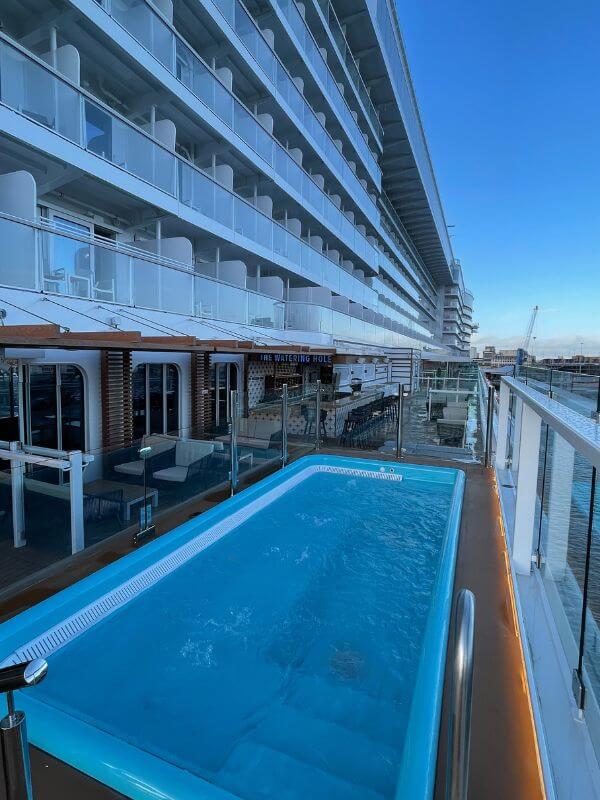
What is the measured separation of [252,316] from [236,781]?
1067cm

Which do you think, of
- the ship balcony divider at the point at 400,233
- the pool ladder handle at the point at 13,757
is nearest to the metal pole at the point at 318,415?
the pool ladder handle at the point at 13,757

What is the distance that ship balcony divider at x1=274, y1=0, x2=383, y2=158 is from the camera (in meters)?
15.5

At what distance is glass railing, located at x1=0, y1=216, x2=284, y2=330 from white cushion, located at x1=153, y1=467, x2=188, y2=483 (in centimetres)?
340

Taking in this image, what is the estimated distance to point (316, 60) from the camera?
17.6 meters

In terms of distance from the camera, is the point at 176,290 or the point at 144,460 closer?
the point at 144,460

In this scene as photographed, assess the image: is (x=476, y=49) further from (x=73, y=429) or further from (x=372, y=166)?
(x=73, y=429)

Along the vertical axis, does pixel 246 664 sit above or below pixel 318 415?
below

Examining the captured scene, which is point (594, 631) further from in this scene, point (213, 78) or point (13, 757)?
point (213, 78)

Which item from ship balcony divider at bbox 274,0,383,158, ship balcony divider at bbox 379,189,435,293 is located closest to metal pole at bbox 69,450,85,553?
ship balcony divider at bbox 274,0,383,158

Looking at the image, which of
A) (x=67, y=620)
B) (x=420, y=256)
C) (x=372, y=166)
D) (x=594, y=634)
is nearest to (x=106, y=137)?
(x=67, y=620)

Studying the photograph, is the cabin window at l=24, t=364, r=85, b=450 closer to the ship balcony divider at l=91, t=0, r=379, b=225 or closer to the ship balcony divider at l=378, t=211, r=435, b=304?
the ship balcony divider at l=91, t=0, r=379, b=225

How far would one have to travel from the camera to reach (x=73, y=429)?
842 centimetres

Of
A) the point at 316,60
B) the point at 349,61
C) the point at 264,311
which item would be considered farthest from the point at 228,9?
the point at 349,61

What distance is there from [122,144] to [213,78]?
4558 millimetres
